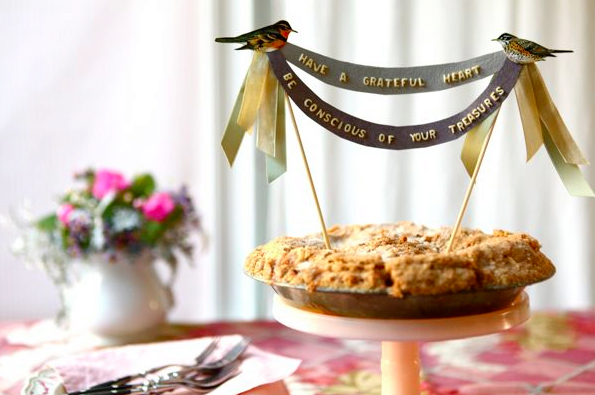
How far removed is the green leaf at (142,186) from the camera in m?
1.52

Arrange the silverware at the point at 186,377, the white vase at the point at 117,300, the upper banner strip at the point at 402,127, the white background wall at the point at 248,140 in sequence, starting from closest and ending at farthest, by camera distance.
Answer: the upper banner strip at the point at 402,127
the silverware at the point at 186,377
the white vase at the point at 117,300
the white background wall at the point at 248,140

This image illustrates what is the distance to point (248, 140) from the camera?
6.45 ft

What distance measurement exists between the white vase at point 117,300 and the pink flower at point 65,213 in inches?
3.6

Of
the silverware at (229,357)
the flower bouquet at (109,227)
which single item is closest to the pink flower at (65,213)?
the flower bouquet at (109,227)

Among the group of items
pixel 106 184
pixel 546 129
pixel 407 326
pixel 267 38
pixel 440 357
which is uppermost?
pixel 267 38

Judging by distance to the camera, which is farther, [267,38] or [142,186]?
[142,186]

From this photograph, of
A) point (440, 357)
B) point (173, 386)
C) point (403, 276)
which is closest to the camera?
point (403, 276)

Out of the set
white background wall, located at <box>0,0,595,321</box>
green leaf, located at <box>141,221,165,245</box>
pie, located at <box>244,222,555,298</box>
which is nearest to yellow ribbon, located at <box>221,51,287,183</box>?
pie, located at <box>244,222,555,298</box>

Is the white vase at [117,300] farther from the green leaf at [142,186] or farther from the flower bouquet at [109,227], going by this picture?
the green leaf at [142,186]

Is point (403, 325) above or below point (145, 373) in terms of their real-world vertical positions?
above

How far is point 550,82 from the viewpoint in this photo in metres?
2.00

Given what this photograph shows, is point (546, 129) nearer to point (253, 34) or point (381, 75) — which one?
point (381, 75)

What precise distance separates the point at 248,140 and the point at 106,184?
558mm

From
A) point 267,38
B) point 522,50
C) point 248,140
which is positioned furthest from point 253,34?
point 248,140
